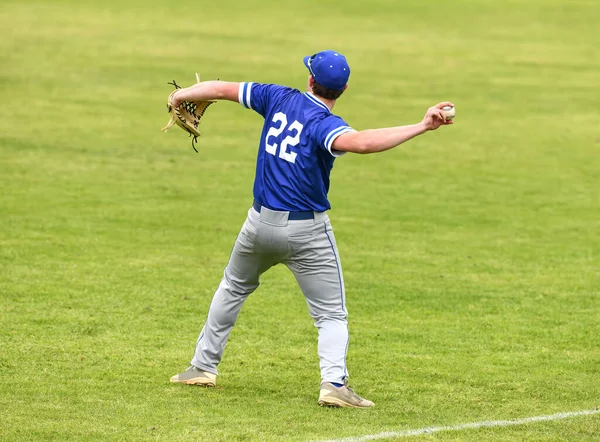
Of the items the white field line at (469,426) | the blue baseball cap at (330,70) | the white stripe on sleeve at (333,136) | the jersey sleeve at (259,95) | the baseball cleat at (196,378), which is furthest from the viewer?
the baseball cleat at (196,378)

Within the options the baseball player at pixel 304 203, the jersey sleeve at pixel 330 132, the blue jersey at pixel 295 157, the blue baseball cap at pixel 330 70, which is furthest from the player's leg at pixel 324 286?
the blue baseball cap at pixel 330 70

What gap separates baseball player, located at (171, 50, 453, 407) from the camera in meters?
7.06

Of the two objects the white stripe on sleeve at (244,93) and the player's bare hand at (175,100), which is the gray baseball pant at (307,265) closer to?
the white stripe on sleeve at (244,93)

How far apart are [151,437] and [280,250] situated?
156cm

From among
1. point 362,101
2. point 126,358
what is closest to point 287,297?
point 126,358

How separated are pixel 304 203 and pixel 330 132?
22.3 inches

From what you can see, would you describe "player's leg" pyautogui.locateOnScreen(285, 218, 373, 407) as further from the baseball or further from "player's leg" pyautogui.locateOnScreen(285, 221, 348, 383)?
the baseball

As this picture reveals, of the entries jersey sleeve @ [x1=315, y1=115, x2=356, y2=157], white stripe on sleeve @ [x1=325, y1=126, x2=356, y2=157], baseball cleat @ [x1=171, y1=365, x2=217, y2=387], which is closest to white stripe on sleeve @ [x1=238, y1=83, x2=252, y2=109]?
jersey sleeve @ [x1=315, y1=115, x2=356, y2=157]

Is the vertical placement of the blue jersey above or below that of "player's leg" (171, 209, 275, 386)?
above

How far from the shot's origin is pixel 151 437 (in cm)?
631

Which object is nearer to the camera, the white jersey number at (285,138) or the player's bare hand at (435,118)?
the player's bare hand at (435,118)

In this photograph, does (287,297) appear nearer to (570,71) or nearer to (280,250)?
(280,250)

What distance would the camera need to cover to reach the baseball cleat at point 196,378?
749 cm

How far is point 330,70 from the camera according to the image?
703cm
